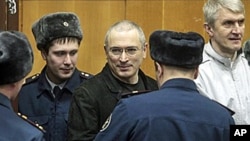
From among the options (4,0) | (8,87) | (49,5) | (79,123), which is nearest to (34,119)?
(79,123)

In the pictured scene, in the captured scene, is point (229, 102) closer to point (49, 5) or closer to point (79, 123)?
point (79, 123)

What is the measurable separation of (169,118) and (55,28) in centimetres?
114

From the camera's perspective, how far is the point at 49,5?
4488 millimetres

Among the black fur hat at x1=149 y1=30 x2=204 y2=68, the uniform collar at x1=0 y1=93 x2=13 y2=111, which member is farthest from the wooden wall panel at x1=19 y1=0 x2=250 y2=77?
the uniform collar at x1=0 y1=93 x2=13 y2=111

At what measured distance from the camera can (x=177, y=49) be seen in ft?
7.62

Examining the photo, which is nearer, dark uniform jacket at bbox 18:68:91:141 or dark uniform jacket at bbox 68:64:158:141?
dark uniform jacket at bbox 68:64:158:141

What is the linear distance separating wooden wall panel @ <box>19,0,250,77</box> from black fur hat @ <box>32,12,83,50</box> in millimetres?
1214

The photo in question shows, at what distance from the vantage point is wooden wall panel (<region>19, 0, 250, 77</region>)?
4488 mm

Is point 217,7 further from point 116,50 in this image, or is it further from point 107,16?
point 107,16

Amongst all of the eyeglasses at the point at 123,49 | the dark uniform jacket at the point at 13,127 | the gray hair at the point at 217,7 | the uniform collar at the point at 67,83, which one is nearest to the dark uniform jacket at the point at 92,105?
the eyeglasses at the point at 123,49

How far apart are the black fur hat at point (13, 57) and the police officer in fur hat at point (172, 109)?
1.12 ft

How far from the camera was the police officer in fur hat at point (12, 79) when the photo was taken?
7.25 feet

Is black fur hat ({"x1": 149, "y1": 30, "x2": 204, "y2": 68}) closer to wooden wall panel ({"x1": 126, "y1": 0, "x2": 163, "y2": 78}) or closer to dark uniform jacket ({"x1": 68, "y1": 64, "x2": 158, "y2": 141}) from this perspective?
dark uniform jacket ({"x1": 68, "y1": 64, "x2": 158, "y2": 141})

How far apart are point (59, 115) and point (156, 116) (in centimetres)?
102
